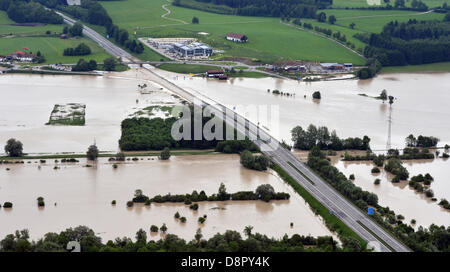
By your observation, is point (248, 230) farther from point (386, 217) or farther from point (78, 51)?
point (78, 51)

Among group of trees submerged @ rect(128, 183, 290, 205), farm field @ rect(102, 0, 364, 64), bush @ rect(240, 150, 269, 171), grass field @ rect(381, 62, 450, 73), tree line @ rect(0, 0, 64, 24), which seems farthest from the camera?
tree line @ rect(0, 0, 64, 24)

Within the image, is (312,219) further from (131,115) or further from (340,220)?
(131,115)

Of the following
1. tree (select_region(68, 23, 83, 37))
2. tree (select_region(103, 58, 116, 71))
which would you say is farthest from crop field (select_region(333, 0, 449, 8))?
tree (select_region(103, 58, 116, 71))

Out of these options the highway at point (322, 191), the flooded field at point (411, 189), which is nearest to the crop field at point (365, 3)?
the highway at point (322, 191)

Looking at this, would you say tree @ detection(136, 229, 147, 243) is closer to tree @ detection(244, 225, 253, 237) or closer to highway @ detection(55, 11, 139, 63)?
tree @ detection(244, 225, 253, 237)

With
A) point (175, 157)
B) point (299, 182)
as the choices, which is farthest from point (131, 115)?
point (299, 182)

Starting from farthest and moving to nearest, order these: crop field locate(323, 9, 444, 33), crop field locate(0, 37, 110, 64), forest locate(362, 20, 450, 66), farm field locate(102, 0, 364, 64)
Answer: crop field locate(323, 9, 444, 33), forest locate(362, 20, 450, 66), farm field locate(102, 0, 364, 64), crop field locate(0, 37, 110, 64)

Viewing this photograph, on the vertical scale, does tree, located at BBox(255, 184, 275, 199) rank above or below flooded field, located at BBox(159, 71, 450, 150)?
below
